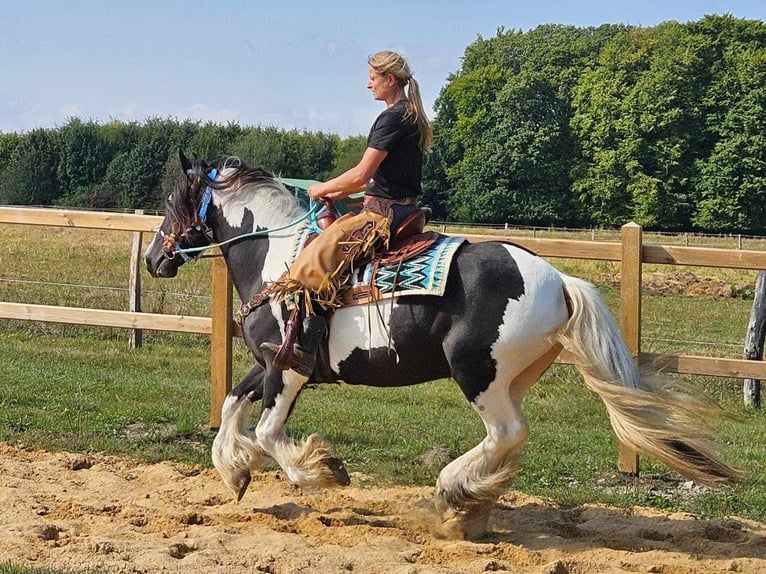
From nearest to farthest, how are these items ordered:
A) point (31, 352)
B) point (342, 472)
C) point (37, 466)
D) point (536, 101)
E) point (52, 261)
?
point (342, 472), point (37, 466), point (31, 352), point (52, 261), point (536, 101)

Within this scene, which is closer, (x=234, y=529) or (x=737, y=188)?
(x=234, y=529)

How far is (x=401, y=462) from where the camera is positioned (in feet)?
23.7

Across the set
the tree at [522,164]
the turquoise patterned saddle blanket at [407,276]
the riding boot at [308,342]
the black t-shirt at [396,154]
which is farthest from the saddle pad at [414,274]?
the tree at [522,164]

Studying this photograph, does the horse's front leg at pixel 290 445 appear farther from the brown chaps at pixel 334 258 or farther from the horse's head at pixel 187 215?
the horse's head at pixel 187 215

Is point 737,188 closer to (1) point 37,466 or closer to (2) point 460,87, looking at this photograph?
(2) point 460,87

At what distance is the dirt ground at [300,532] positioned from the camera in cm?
497

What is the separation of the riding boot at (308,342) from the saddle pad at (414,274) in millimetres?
251

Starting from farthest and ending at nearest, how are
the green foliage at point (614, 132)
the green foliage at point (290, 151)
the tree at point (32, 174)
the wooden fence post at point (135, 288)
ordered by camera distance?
the tree at point (32, 174) → the green foliage at point (614, 132) → the green foliage at point (290, 151) → the wooden fence post at point (135, 288)

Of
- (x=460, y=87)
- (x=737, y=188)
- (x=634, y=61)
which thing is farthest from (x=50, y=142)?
(x=737, y=188)

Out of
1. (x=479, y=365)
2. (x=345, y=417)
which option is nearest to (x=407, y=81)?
(x=479, y=365)

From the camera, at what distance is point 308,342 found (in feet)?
18.2

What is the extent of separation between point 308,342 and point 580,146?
56.4m

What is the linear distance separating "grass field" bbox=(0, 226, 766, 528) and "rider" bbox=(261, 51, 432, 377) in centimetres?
175

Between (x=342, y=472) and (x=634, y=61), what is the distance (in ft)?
186
